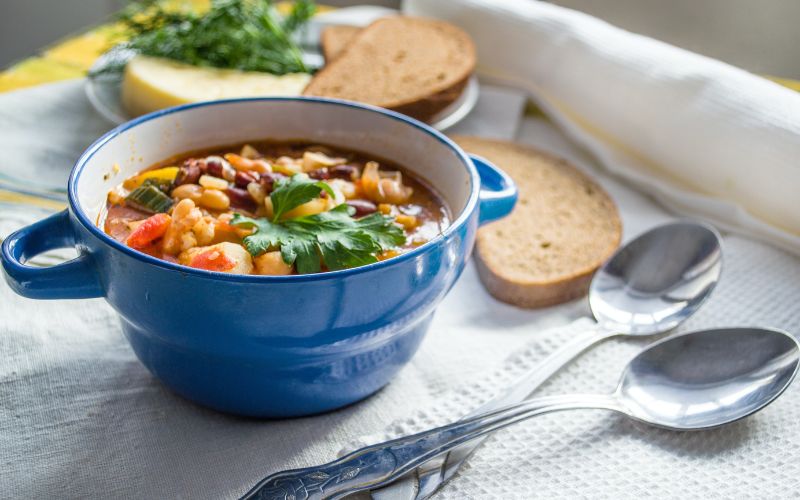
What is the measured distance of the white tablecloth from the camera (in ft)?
4.21

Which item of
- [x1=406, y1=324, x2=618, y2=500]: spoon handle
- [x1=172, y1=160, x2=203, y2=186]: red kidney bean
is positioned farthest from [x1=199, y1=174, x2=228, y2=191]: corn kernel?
[x1=406, y1=324, x2=618, y2=500]: spoon handle

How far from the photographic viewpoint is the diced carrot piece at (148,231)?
4.38 ft

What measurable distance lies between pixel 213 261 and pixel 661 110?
59.9 inches

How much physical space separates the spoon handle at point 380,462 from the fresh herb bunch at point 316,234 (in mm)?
295

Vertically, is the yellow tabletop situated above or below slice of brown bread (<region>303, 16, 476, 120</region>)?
below

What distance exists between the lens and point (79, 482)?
1.26 m

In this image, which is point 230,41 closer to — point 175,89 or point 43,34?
point 175,89

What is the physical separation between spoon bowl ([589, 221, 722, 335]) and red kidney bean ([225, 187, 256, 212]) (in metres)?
0.76

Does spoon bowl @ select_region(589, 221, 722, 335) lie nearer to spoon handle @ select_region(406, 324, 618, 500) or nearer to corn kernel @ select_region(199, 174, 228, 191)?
spoon handle @ select_region(406, 324, 618, 500)

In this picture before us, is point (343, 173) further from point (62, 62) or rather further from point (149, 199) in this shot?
point (62, 62)

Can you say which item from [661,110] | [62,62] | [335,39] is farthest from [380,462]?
[62,62]

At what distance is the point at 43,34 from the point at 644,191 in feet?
13.2

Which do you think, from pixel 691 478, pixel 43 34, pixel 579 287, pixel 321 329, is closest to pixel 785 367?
pixel 691 478

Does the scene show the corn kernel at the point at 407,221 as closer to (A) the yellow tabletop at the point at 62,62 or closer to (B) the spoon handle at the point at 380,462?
(B) the spoon handle at the point at 380,462
